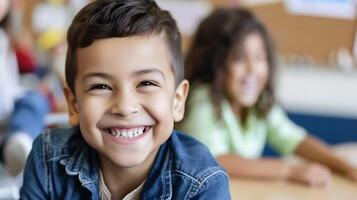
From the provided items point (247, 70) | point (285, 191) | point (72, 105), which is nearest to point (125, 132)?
point (72, 105)

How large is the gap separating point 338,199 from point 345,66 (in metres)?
1.27

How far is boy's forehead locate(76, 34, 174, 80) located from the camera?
0.68 metres

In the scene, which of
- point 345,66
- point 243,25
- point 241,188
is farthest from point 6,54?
point 345,66

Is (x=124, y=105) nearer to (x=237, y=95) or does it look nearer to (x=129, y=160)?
(x=129, y=160)

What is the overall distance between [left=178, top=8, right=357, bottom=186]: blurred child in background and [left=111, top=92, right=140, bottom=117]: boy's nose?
52 centimetres

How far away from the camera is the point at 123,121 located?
70cm

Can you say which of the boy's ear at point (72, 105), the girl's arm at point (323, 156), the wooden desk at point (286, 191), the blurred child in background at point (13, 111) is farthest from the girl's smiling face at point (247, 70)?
the boy's ear at point (72, 105)

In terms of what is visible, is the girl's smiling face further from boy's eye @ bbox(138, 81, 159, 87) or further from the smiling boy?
boy's eye @ bbox(138, 81, 159, 87)

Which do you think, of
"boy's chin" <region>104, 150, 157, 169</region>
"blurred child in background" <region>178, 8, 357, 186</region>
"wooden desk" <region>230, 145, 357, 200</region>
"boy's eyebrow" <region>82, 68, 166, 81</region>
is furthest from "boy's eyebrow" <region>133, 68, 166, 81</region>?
"blurred child in background" <region>178, 8, 357, 186</region>

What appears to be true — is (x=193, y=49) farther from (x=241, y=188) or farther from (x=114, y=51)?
(x=114, y=51)

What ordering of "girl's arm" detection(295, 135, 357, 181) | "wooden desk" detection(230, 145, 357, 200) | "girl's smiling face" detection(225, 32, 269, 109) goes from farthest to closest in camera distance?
"girl's smiling face" detection(225, 32, 269, 109) → "girl's arm" detection(295, 135, 357, 181) → "wooden desk" detection(230, 145, 357, 200)

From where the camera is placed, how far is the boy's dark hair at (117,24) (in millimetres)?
683

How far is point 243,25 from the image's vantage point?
4.33 feet

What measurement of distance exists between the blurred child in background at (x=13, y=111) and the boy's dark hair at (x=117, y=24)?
1.25ft
